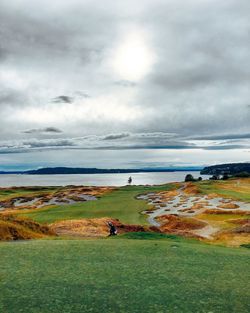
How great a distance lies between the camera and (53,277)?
13.6m

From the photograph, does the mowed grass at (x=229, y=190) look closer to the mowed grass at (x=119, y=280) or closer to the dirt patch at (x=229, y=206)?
the dirt patch at (x=229, y=206)

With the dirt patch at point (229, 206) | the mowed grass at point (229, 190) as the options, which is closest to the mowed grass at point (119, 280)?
the dirt patch at point (229, 206)

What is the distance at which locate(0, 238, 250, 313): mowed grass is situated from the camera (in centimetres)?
1105

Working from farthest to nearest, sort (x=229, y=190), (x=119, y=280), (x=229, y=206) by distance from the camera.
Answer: (x=229, y=190) < (x=229, y=206) < (x=119, y=280)

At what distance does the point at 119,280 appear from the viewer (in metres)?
13.5

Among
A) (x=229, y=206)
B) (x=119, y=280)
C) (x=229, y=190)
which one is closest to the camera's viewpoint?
(x=119, y=280)

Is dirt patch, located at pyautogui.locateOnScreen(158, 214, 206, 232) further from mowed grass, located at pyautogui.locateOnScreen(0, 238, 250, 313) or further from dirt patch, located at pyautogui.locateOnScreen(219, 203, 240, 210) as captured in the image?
mowed grass, located at pyautogui.locateOnScreen(0, 238, 250, 313)

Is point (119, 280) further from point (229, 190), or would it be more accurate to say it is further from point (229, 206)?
point (229, 190)

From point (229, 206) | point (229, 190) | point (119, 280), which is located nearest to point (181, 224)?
point (229, 206)

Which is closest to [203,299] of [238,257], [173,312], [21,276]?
[173,312]

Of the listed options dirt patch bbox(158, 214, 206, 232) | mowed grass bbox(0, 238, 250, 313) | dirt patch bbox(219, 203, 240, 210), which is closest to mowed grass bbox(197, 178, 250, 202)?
dirt patch bbox(219, 203, 240, 210)

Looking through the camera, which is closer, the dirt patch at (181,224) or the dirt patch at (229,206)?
the dirt patch at (181,224)

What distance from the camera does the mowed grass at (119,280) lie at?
1105 centimetres

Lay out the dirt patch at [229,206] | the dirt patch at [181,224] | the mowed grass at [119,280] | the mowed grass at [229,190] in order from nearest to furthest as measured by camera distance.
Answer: the mowed grass at [119,280] → the dirt patch at [181,224] → the dirt patch at [229,206] → the mowed grass at [229,190]
